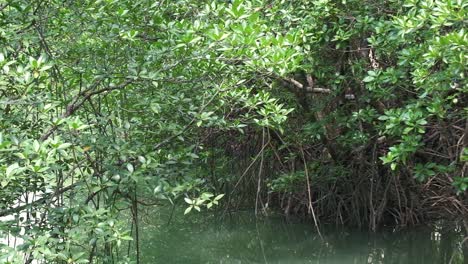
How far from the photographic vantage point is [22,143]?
8.49 ft

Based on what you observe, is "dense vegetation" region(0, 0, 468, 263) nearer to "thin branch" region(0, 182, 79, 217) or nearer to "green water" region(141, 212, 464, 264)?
"thin branch" region(0, 182, 79, 217)

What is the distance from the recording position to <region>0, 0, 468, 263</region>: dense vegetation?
2.91m

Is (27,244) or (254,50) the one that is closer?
(27,244)

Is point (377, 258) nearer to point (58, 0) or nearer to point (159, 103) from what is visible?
point (159, 103)

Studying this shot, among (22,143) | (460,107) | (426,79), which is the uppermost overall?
(22,143)

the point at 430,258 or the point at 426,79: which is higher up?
the point at 426,79

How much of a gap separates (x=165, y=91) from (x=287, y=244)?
9.98 ft

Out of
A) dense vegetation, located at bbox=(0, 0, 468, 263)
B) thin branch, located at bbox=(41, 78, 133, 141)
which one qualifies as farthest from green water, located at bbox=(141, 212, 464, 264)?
thin branch, located at bbox=(41, 78, 133, 141)

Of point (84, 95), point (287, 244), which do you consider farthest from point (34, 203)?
point (287, 244)

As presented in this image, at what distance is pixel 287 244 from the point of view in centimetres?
625

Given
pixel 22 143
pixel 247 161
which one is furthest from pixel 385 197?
pixel 22 143

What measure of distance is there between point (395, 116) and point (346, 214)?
9.65 ft

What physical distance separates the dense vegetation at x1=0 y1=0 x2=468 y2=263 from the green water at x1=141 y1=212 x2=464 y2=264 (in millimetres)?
445

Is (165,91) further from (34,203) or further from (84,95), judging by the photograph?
(34,203)
